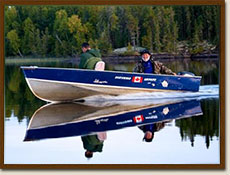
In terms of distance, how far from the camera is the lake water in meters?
6.57

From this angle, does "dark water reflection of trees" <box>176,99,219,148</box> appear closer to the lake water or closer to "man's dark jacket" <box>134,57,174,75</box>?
the lake water

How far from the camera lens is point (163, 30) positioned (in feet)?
25.3

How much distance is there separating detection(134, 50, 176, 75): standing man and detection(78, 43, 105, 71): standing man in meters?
0.52

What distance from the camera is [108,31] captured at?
7691mm

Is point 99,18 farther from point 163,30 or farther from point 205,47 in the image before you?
point 205,47

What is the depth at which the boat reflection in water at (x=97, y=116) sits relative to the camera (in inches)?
283

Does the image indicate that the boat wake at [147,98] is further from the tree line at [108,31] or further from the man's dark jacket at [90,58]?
the tree line at [108,31]

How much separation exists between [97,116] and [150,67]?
1.08m

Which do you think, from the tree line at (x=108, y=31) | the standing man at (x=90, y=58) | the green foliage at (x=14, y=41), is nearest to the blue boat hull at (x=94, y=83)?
the standing man at (x=90, y=58)

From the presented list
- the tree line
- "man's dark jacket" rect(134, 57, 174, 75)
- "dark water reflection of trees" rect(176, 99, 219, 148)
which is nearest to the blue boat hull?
"man's dark jacket" rect(134, 57, 174, 75)

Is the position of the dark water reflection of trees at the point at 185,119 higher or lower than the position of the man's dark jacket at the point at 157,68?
lower

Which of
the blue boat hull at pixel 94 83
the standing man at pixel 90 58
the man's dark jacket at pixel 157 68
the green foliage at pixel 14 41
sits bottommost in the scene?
the blue boat hull at pixel 94 83

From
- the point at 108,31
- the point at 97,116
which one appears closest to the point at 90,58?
the point at 108,31

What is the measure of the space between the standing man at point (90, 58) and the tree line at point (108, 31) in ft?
0.25
